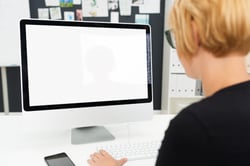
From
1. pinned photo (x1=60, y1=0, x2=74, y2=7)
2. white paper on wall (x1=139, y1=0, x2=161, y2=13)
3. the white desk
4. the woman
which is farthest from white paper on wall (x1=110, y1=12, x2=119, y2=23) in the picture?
the woman

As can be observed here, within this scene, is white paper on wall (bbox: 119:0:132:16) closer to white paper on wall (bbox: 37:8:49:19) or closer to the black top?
white paper on wall (bbox: 37:8:49:19)

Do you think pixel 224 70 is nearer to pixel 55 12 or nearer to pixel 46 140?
pixel 46 140

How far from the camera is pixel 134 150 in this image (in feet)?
3.33

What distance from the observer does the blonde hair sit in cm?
58

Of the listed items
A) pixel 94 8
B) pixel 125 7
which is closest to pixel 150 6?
pixel 125 7

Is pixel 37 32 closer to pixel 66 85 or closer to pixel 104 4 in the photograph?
pixel 66 85

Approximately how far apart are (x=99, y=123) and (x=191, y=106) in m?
0.67

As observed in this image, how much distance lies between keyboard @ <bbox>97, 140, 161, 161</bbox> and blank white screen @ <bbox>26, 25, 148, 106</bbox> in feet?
0.71

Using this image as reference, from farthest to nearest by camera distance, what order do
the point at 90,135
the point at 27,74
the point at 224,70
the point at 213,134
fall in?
the point at 90,135, the point at 27,74, the point at 224,70, the point at 213,134

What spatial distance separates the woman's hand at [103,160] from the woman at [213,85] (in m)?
0.33

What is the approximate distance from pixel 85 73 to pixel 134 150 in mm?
367

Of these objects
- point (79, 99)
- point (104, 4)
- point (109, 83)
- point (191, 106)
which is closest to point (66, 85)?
point (79, 99)

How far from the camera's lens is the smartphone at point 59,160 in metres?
0.91

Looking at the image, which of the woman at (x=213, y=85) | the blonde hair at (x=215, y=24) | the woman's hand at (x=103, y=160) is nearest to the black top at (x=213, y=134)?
the woman at (x=213, y=85)
